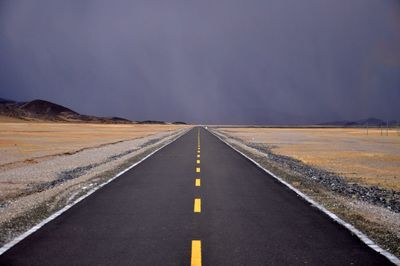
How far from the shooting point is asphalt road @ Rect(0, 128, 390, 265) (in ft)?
20.1

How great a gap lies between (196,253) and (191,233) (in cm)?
122

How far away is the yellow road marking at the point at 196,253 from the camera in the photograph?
5.85 meters

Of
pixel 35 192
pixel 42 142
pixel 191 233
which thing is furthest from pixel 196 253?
pixel 42 142

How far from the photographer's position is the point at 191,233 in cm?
751

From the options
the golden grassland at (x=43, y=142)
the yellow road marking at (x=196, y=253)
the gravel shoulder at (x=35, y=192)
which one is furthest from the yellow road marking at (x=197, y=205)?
the golden grassland at (x=43, y=142)

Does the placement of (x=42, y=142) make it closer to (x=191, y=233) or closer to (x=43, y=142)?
(x=43, y=142)

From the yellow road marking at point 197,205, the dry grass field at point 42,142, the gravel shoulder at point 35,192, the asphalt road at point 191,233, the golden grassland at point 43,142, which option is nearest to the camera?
the asphalt road at point 191,233

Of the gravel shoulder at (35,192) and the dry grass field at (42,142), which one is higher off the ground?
the gravel shoulder at (35,192)

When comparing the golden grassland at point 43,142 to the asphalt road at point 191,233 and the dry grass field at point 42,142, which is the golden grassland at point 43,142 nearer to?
the dry grass field at point 42,142

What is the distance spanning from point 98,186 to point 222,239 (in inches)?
293

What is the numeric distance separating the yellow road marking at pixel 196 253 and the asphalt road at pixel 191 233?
0.01 metres

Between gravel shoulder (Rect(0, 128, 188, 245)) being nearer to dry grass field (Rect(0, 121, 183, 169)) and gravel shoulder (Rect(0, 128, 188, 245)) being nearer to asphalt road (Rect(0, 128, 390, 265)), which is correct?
asphalt road (Rect(0, 128, 390, 265))

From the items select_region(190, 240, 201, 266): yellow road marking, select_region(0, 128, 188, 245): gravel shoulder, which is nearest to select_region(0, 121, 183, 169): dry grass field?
select_region(0, 128, 188, 245): gravel shoulder

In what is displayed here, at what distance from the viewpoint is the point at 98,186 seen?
13.6 metres
